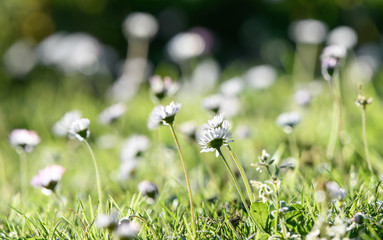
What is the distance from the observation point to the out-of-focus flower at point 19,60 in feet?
15.5

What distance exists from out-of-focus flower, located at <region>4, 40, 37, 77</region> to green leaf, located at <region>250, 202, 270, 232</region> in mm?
4099

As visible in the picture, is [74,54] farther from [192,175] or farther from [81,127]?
[81,127]

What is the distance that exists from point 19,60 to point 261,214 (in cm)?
422

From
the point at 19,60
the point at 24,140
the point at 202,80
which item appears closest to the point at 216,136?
the point at 24,140

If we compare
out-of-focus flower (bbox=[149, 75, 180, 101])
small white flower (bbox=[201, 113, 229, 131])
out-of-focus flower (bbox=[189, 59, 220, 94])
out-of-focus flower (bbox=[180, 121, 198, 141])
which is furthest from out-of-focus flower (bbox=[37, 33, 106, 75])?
small white flower (bbox=[201, 113, 229, 131])

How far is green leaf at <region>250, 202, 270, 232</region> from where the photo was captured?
44.6 inches

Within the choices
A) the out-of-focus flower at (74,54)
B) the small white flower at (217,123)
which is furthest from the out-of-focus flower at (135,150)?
the out-of-focus flower at (74,54)

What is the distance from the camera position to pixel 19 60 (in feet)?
15.6

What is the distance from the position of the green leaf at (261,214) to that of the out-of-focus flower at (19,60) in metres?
4.10

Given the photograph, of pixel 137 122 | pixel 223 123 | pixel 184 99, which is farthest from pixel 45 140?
pixel 223 123

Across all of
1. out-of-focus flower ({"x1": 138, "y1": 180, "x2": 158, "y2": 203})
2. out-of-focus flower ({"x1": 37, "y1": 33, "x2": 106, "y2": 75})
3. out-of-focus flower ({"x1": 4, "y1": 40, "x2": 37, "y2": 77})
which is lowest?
out-of-focus flower ({"x1": 4, "y1": 40, "x2": 37, "y2": 77})

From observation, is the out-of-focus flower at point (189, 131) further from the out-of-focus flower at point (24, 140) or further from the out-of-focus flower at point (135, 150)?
the out-of-focus flower at point (24, 140)

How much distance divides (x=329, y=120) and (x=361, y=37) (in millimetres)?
2898

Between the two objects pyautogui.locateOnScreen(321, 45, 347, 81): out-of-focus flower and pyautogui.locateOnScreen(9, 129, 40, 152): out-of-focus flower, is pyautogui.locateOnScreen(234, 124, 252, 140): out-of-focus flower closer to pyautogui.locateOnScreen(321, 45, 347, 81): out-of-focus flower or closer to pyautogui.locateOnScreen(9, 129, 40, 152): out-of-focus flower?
pyautogui.locateOnScreen(321, 45, 347, 81): out-of-focus flower
